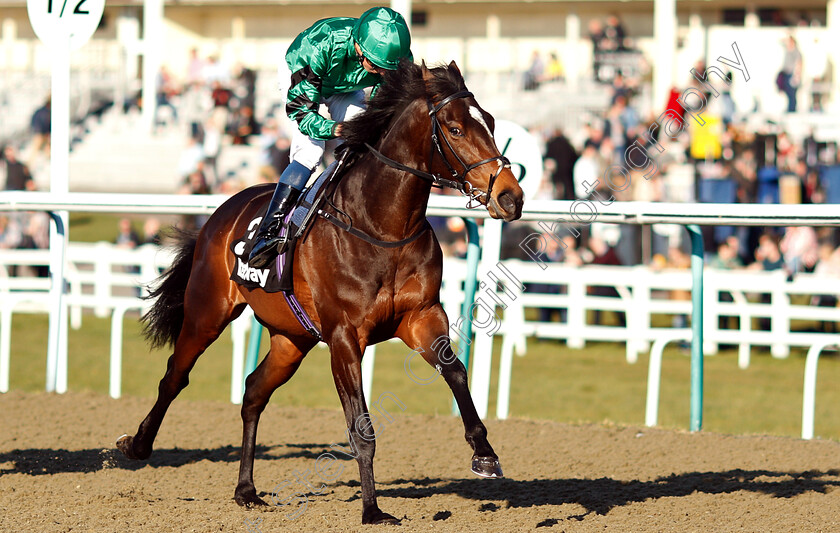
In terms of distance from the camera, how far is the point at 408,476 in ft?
16.1

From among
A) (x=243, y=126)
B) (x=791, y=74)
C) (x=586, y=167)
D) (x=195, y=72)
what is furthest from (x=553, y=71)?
(x=586, y=167)

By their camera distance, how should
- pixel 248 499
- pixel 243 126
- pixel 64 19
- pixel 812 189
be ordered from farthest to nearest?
1. pixel 243 126
2. pixel 812 189
3. pixel 64 19
4. pixel 248 499

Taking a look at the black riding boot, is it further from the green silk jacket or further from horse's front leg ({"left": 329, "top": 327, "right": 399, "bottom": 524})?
horse's front leg ({"left": 329, "top": 327, "right": 399, "bottom": 524})

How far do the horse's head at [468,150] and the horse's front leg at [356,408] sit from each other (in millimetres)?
702

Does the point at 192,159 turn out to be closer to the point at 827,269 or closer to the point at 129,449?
the point at 827,269

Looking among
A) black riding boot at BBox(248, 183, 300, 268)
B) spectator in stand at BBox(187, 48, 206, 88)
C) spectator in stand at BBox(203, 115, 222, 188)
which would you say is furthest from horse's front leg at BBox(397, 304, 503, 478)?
spectator in stand at BBox(187, 48, 206, 88)

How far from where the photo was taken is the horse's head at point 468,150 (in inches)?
142

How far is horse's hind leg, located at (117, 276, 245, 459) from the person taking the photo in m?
4.83

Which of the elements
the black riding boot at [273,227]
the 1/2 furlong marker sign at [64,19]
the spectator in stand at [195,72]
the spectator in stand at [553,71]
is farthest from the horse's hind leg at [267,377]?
the spectator in stand at [195,72]

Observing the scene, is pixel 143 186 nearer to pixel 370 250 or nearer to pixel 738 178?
pixel 738 178

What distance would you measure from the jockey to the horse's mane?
0.08 metres

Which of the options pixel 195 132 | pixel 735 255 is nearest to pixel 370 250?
pixel 735 255

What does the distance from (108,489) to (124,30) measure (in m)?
25.0

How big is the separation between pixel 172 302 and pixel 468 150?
2084mm
